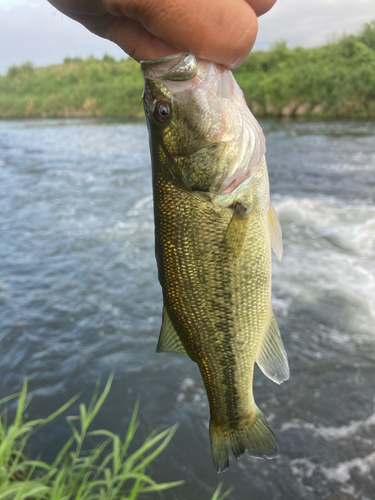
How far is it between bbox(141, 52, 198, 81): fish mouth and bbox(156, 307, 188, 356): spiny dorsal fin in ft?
3.22

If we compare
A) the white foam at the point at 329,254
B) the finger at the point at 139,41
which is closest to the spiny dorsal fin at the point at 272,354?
the finger at the point at 139,41

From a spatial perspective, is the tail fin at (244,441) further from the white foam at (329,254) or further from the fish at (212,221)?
the white foam at (329,254)

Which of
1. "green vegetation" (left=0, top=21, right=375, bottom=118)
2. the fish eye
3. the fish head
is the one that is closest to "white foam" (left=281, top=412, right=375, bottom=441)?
the fish head

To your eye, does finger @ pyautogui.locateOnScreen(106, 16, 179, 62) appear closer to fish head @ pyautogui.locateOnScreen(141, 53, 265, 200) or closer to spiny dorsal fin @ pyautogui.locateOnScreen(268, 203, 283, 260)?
fish head @ pyautogui.locateOnScreen(141, 53, 265, 200)

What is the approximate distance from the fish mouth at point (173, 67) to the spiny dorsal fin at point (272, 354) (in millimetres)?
1129

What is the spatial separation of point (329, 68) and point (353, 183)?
72.1 feet

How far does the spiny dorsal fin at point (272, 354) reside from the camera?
1816 millimetres

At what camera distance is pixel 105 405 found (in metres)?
4.77

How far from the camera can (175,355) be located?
5605mm

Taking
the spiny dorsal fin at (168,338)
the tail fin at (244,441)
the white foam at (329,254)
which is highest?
the spiny dorsal fin at (168,338)

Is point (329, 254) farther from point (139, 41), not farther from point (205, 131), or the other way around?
point (139, 41)

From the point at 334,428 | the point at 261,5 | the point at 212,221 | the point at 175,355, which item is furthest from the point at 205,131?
the point at 175,355

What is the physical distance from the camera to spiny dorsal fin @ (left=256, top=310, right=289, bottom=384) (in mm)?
1816

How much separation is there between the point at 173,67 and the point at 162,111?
0.17 metres
